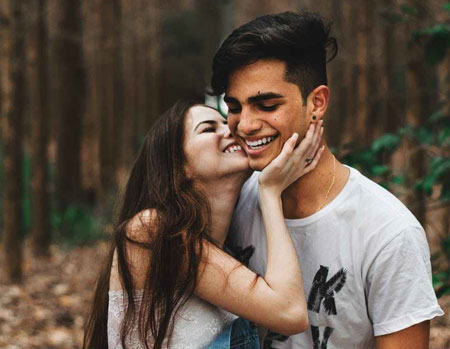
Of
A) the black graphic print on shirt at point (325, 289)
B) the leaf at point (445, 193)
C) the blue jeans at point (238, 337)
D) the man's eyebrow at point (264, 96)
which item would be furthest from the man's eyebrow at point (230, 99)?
the leaf at point (445, 193)

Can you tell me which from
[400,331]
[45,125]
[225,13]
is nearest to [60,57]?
[45,125]

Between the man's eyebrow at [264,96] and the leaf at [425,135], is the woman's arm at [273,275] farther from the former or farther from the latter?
the leaf at [425,135]

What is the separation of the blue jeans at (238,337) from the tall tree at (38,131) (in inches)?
254

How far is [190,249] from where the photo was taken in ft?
8.24

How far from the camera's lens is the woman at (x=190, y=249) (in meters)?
2.38

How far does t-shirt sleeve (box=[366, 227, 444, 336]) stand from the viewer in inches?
85.7

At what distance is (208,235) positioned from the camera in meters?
2.66

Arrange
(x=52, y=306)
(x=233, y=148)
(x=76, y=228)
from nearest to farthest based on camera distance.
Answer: (x=233, y=148), (x=52, y=306), (x=76, y=228)

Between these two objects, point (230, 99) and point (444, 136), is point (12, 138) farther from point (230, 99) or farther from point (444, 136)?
point (444, 136)

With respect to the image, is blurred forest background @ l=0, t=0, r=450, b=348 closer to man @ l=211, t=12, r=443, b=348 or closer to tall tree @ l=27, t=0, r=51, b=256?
tall tree @ l=27, t=0, r=51, b=256

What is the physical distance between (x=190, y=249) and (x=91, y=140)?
1003 cm

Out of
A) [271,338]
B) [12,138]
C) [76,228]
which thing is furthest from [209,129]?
[76,228]

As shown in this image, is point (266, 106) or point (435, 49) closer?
point (266, 106)

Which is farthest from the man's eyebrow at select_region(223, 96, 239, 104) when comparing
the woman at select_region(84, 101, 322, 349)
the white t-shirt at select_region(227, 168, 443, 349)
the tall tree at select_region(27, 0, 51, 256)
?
the tall tree at select_region(27, 0, 51, 256)
